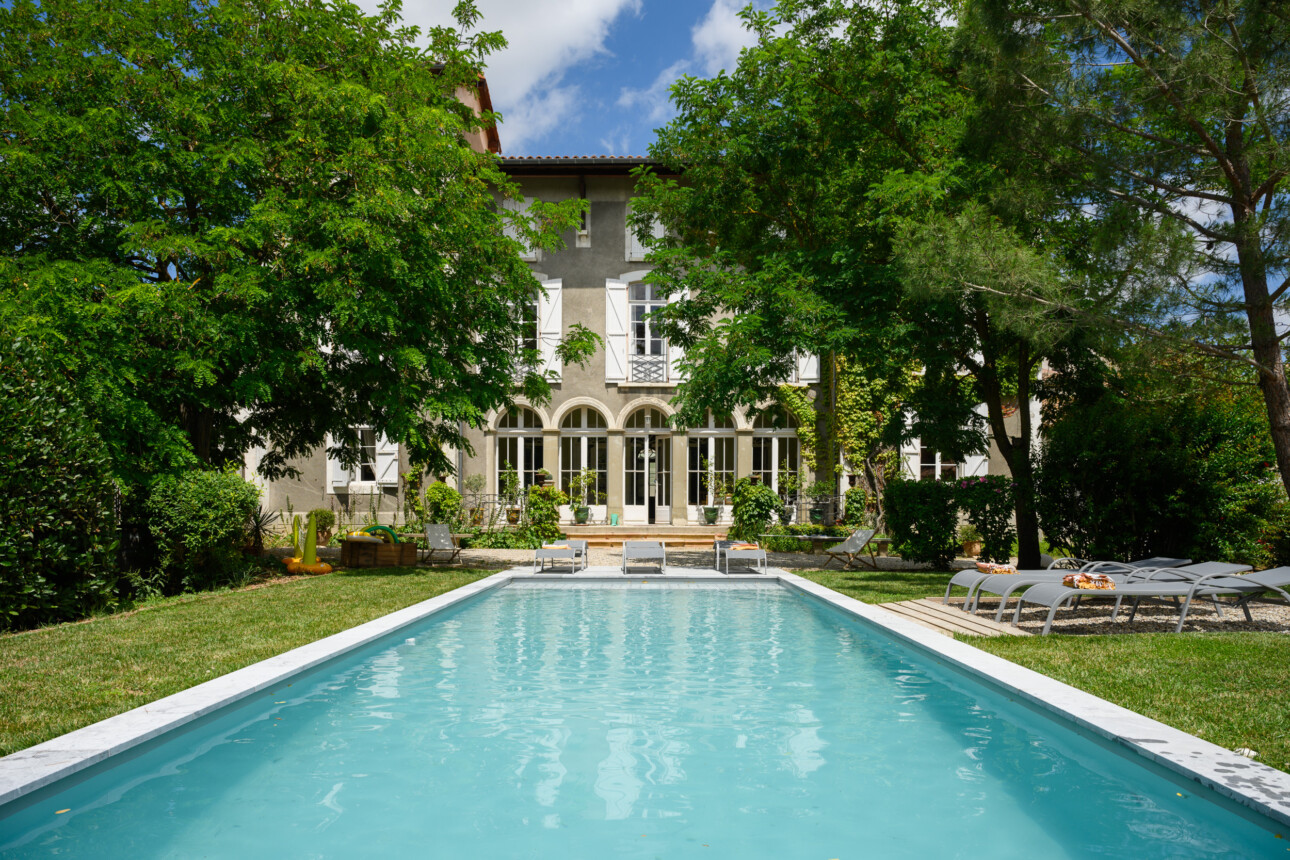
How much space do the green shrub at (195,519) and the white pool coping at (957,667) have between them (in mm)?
3547

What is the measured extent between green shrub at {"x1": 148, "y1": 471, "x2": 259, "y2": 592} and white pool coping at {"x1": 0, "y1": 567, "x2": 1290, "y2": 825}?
355 cm

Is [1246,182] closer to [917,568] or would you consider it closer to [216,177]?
[917,568]

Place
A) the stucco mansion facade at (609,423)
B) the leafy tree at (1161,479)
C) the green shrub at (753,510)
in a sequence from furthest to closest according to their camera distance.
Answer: the stucco mansion facade at (609,423) < the green shrub at (753,510) < the leafy tree at (1161,479)

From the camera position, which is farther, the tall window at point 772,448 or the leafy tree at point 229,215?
the tall window at point 772,448

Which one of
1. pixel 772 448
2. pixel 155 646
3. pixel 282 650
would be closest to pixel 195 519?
pixel 155 646

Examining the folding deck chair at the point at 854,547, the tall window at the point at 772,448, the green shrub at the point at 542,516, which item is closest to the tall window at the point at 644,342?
the tall window at the point at 772,448

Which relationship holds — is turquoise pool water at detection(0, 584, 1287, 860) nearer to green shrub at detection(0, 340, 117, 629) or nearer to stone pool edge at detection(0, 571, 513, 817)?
stone pool edge at detection(0, 571, 513, 817)

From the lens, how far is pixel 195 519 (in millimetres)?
9406

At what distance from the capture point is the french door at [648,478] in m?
19.4

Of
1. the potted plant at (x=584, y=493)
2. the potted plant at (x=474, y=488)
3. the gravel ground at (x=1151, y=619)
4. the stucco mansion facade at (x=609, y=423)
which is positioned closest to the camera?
the gravel ground at (x=1151, y=619)

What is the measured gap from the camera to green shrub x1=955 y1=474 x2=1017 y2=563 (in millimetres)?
11570

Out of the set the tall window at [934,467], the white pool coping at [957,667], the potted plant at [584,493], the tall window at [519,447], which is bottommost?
the white pool coping at [957,667]

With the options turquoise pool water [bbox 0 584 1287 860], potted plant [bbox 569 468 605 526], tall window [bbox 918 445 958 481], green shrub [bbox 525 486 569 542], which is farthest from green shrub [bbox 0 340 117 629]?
tall window [bbox 918 445 958 481]

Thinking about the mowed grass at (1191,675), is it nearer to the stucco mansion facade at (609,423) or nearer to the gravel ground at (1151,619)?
the gravel ground at (1151,619)
